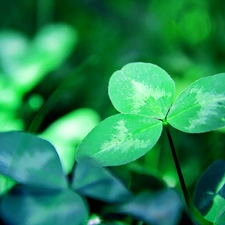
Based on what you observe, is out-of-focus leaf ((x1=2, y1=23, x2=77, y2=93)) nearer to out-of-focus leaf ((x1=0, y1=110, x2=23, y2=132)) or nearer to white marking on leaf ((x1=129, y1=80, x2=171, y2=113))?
out-of-focus leaf ((x1=0, y1=110, x2=23, y2=132))

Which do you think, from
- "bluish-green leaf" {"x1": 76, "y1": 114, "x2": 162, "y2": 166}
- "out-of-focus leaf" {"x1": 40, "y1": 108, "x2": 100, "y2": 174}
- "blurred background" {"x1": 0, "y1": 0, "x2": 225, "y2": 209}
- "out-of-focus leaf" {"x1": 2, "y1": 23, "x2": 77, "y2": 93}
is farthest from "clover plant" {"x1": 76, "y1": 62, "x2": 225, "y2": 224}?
"out-of-focus leaf" {"x1": 2, "y1": 23, "x2": 77, "y2": 93}

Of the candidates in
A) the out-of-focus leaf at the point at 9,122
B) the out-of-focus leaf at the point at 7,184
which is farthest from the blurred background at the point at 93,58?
the out-of-focus leaf at the point at 7,184

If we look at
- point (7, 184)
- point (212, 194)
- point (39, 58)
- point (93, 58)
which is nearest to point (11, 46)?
point (39, 58)

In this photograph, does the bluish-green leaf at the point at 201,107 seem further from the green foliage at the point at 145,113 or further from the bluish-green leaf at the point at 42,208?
the bluish-green leaf at the point at 42,208

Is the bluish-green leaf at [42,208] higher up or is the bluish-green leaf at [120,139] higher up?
the bluish-green leaf at [120,139]

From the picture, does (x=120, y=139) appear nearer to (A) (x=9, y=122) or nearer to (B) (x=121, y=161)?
(B) (x=121, y=161)

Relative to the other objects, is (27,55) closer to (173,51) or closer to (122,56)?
(122,56)

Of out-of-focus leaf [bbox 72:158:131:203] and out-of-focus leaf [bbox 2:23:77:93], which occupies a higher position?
out-of-focus leaf [bbox 72:158:131:203]
